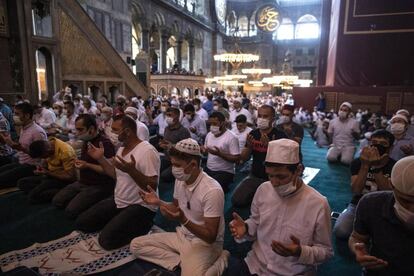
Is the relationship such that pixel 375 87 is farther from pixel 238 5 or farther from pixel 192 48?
pixel 238 5

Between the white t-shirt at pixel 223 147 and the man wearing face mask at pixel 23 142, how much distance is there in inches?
101

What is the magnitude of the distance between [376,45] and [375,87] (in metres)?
2.56

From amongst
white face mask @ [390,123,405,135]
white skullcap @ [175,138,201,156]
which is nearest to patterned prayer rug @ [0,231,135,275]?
white skullcap @ [175,138,201,156]

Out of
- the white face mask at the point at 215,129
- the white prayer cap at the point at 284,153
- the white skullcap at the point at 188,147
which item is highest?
the white prayer cap at the point at 284,153

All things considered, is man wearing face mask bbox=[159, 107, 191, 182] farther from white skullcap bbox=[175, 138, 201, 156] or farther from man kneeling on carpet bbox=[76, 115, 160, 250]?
white skullcap bbox=[175, 138, 201, 156]

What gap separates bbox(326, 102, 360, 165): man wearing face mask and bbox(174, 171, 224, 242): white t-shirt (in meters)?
4.94

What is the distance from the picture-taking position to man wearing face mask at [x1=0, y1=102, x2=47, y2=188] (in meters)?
4.61

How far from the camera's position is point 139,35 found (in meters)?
22.1

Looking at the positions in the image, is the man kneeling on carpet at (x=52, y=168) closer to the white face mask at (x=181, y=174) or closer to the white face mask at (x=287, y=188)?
the white face mask at (x=181, y=174)

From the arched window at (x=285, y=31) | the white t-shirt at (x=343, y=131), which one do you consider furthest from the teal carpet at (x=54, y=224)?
the arched window at (x=285, y=31)

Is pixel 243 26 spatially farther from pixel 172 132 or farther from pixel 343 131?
pixel 172 132

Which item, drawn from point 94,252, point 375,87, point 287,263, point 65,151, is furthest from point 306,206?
point 375,87

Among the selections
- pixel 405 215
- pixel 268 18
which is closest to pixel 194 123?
pixel 405 215

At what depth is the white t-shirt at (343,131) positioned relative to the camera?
6621 millimetres
